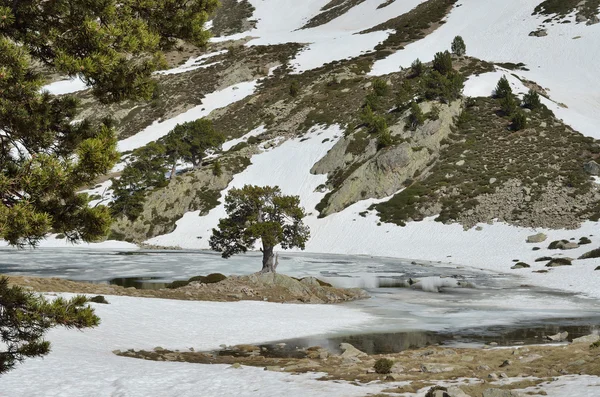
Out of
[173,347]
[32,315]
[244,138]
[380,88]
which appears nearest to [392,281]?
[173,347]

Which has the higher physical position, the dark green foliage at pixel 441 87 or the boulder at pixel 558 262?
the dark green foliage at pixel 441 87

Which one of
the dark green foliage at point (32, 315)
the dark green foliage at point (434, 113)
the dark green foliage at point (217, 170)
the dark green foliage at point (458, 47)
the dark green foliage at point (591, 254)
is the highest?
the dark green foliage at point (458, 47)

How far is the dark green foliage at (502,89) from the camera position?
278 feet

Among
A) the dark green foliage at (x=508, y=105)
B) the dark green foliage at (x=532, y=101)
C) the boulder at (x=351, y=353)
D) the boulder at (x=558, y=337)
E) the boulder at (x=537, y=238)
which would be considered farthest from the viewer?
the dark green foliage at (x=532, y=101)

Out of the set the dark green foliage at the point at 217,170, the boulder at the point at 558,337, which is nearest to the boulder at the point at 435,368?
the boulder at the point at 558,337

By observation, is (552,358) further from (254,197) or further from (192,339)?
(254,197)

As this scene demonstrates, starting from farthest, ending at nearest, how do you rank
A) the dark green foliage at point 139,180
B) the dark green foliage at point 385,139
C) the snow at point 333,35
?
the snow at point 333,35 < the dark green foliage at point 139,180 < the dark green foliage at point 385,139

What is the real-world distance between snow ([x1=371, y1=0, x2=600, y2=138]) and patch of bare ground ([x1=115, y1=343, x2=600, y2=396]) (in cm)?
7081

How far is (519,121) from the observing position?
76.5 meters

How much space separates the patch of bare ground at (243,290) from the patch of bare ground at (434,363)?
40.1ft

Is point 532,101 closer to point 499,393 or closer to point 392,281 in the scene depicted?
point 392,281

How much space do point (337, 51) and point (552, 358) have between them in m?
126

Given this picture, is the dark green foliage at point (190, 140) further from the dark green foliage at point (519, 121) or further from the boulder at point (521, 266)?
the boulder at point (521, 266)

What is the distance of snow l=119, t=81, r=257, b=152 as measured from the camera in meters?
109
